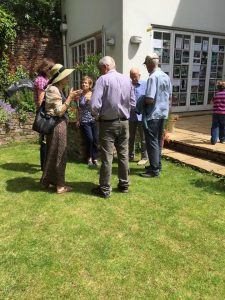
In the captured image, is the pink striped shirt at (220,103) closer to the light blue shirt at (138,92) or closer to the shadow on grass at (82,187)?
the light blue shirt at (138,92)

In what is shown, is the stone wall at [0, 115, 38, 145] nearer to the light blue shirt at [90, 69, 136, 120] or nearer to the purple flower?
the purple flower

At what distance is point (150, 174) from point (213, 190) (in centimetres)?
104

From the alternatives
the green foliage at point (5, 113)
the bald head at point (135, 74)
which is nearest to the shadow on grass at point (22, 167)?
the green foliage at point (5, 113)

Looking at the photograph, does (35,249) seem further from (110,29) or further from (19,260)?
(110,29)

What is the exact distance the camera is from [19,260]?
2.90 meters

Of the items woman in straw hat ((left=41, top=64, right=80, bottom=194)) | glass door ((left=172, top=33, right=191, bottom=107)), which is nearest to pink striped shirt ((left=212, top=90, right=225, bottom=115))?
woman in straw hat ((left=41, top=64, right=80, bottom=194))

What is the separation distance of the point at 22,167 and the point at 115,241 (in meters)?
3.09

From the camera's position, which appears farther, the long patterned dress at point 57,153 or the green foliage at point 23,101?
the green foliage at point 23,101

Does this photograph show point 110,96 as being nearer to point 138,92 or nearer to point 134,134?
point 138,92

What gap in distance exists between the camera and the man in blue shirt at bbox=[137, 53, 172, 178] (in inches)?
181

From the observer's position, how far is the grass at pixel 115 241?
2562mm

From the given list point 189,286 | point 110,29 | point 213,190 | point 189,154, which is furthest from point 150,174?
point 110,29

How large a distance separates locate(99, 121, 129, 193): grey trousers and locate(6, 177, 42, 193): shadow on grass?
3.54ft

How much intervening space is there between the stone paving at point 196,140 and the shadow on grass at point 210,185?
0.88ft
